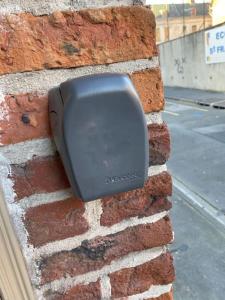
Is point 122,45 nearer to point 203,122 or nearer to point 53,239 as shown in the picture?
point 53,239

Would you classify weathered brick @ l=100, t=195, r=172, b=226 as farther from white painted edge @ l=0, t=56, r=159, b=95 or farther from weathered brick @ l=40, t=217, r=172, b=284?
white painted edge @ l=0, t=56, r=159, b=95

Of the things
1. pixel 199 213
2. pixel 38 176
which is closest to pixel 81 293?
pixel 38 176

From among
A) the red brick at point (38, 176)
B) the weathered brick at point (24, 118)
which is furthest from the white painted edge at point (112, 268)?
the weathered brick at point (24, 118)

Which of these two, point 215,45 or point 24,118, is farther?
point 215,45

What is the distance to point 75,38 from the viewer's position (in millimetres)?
615

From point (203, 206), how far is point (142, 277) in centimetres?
336

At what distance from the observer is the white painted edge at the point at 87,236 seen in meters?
0.70

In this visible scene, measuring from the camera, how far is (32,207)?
67cm

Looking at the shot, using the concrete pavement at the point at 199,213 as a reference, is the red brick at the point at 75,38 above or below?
above

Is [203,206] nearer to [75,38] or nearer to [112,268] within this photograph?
[112,268]

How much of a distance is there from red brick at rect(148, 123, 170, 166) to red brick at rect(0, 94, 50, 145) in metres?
0.22

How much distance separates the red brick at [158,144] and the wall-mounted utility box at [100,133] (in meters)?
0.09

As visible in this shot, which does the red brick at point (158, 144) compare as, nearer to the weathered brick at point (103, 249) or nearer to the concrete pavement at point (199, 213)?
the weathered brick at point (103, 249)

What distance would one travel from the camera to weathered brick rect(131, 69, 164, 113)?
0.68 metres
